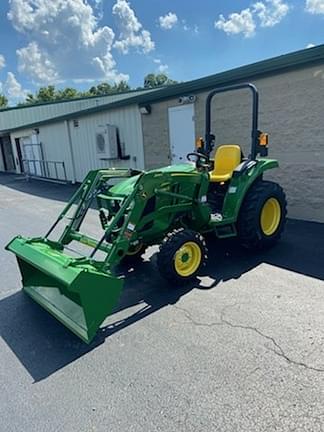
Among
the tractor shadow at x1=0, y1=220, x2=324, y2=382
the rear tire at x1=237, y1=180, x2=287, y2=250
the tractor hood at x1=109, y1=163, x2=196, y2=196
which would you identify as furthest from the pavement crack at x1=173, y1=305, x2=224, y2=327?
the rear tire at x1=237, y1=180, x2=287, y2=250

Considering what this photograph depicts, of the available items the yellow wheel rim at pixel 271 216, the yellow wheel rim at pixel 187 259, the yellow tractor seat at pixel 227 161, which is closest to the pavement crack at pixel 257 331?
the yellow wheel rim at pixel 187 259

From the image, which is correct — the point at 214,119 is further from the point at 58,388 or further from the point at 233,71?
the point at 58,388

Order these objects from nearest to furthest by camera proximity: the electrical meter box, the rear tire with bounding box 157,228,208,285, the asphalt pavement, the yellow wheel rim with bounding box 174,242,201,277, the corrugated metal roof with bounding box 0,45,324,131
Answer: the asphalt pavement < the rear tire with bounding box 157,228,208,285 < the yellow wheel rim with bounding box 174,242,201,277 < the corrugated metal roof with bounding box 0,45,324,131 < the electrical meter box

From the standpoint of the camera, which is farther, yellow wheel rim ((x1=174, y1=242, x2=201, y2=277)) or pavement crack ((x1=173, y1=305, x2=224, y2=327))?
yellow wheel rim ((x1=174, y1=242, x2=201, y2=277))

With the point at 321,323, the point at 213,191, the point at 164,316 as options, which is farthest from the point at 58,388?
the point at 213,191

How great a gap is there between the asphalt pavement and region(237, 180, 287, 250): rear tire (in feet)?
1.61

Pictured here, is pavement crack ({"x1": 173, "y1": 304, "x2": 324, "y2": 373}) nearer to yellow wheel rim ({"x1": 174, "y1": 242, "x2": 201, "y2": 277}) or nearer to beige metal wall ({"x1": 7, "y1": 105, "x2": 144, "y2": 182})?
Result: yellow wheel rim ({"x1": 174, "y1": 242, "x2": 201, "y2": 277})

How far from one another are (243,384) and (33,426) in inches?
51.3

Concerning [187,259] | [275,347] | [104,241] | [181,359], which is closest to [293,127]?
[187,259]

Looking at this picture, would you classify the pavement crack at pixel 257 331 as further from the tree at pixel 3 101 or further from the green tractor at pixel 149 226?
the tree at pixel 3 101

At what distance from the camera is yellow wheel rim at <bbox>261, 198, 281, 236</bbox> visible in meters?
4.76

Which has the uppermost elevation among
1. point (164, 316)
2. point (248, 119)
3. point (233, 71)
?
point (233, 71)

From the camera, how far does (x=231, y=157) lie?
4.75 metres

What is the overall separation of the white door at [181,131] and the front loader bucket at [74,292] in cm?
527
